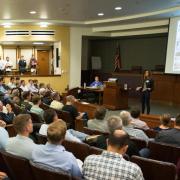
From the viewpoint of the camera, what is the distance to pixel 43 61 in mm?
15891

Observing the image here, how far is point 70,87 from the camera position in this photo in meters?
13.2

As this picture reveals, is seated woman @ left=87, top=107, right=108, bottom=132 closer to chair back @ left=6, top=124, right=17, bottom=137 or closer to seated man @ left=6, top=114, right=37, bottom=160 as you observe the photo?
chair back @ left=6, top=124, right=17, bottom=137

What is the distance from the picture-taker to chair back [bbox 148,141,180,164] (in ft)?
10.1

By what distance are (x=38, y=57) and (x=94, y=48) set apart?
3189 millimetres

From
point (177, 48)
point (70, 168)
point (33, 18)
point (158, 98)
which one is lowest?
point (158, 98)

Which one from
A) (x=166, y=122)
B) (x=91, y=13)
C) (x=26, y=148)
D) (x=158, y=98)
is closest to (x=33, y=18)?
(x=91, y=13)

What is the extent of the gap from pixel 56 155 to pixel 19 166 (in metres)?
0.32

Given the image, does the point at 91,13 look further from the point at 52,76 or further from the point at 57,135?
the point at 57,135

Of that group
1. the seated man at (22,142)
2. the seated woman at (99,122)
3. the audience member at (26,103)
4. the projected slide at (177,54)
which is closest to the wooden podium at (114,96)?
the projected slide at (177,54)

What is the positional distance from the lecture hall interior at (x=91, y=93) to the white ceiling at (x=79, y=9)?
0.10 feet

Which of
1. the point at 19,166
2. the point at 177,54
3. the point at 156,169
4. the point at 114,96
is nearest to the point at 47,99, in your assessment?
the point at 114,96

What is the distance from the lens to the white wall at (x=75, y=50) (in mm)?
13039

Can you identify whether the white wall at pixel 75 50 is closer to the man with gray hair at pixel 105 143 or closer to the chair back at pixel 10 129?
the chair back at pixel 10 129

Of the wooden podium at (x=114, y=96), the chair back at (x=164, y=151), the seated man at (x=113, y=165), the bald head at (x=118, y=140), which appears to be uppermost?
the bald head at (x=118, y=140)
